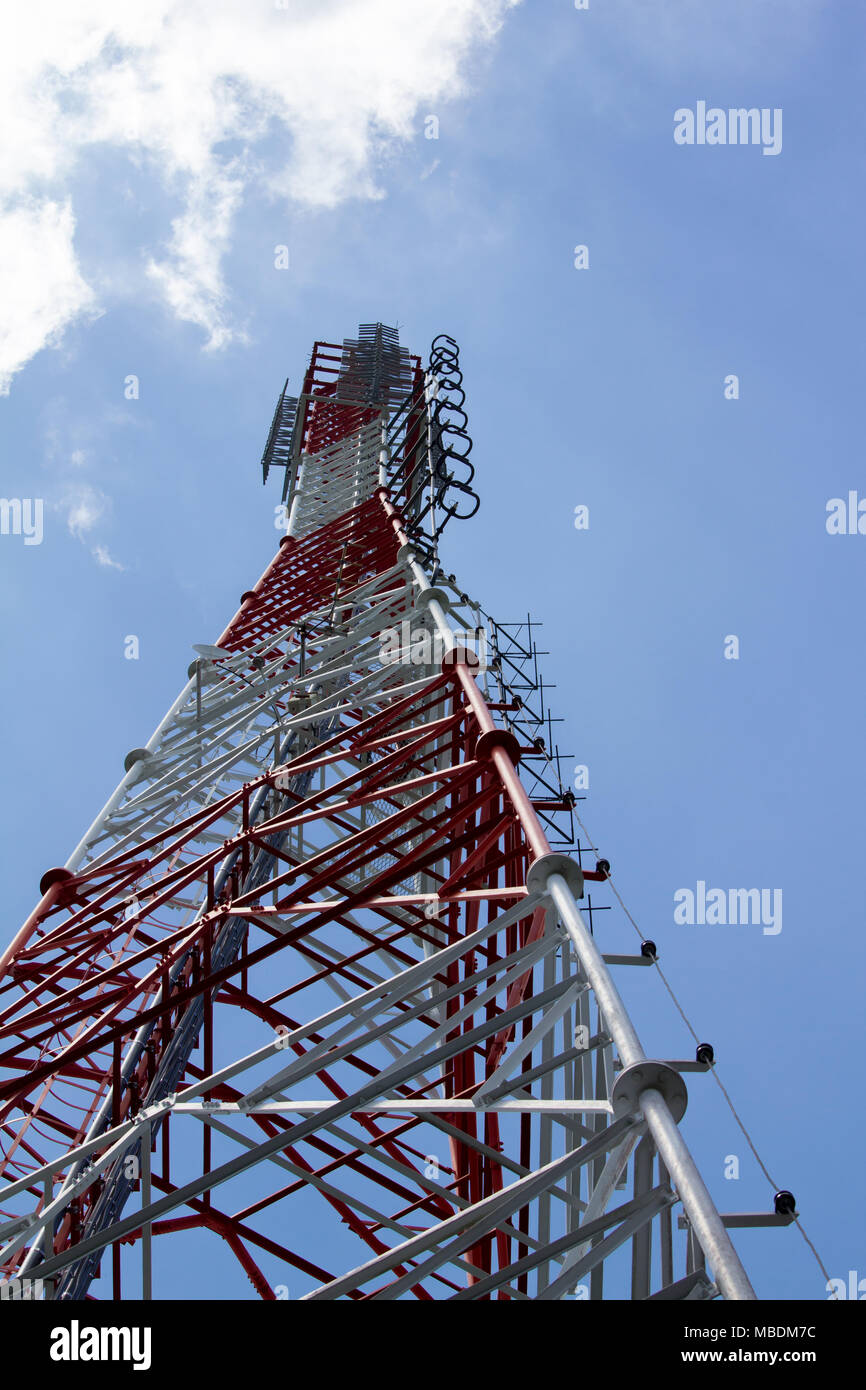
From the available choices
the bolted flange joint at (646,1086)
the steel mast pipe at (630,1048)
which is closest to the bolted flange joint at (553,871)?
the steel mast pipe at (630,1048)

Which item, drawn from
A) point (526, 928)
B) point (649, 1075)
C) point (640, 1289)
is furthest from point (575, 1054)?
point (526, 928)

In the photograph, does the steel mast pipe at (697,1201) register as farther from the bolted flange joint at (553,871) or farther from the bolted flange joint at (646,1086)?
the bolted flange joint at (553,871)

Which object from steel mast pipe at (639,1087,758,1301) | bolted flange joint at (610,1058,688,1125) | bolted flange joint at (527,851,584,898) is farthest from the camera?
bolted flange joint at (527,851,584,898)

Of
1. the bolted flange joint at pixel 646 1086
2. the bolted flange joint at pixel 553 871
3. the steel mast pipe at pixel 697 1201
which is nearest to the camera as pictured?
the steel mast pipe at pixel 697 1201

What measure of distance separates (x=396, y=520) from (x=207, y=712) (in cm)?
618

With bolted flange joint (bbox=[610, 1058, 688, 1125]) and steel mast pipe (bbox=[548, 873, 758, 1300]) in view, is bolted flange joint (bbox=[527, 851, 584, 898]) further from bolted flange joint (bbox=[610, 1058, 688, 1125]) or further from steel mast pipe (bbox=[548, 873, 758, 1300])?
bolted flange joint (bbox=[610, 1058, 688, 1125])

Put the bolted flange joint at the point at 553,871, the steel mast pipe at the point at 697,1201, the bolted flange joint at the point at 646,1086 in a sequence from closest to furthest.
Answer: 1. the steel mast pipe at the point at 697,1201
2. the bolted flange joint at the point at 646,1086
3. the bolted flange joint at the point at 553,871

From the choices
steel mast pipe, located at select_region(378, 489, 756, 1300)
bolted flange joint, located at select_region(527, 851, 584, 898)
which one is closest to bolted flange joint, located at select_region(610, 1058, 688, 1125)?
steel mast pipe, located at select_region(378, 489, 756, 1300)

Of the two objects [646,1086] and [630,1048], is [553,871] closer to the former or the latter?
[630,1048]

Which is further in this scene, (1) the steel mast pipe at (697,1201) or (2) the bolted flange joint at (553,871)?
(2) the bolted flange joint at (553,871)

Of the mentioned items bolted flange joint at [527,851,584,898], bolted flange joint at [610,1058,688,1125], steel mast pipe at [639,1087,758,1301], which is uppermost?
bolted flange joint at [527,851,584,898]

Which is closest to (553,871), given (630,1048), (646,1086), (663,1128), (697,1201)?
(630,1048)

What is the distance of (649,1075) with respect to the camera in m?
7.41
